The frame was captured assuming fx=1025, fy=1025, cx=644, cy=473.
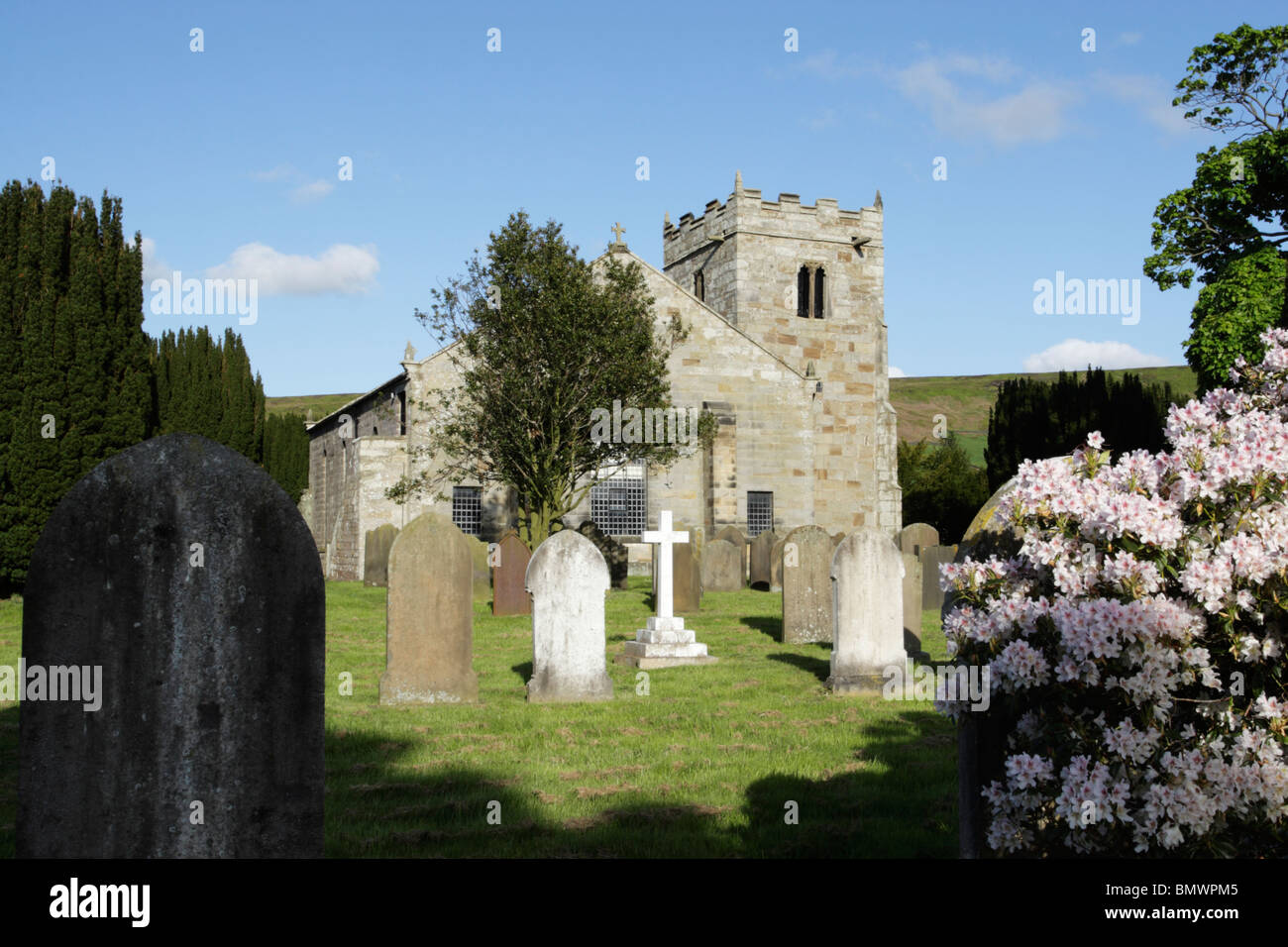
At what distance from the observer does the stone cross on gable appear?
1448cm

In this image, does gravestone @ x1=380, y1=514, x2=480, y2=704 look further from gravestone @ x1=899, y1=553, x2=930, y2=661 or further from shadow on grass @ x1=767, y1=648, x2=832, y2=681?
gravestone @ x1=899, y1=553, x2=930, y2=661

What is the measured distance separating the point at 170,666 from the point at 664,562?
11.5 meters

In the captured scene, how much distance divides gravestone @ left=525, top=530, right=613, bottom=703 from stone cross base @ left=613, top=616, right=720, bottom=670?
3.07 meters

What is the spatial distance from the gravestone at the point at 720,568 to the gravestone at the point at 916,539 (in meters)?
5.50

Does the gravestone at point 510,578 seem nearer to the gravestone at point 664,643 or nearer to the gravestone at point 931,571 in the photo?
the gravestone at point 664,643

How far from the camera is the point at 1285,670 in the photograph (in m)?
3.89

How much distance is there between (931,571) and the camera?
20.1 meters

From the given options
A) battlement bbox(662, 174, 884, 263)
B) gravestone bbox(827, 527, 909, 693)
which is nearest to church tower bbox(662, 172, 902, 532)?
battlement bbox(662, 174, 884, 263)

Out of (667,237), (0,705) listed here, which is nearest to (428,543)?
(0,705)

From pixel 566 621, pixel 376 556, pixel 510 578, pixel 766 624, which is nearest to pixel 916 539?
pixel 766 624

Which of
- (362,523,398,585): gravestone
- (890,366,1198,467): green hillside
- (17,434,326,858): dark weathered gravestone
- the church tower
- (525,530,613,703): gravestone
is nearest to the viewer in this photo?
(17,434,326,858): dark weathered gravestone

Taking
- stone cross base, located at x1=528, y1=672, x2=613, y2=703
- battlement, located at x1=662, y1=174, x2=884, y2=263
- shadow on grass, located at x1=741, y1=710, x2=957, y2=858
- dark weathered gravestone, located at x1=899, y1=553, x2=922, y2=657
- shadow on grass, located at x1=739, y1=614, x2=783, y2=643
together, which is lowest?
shadow on grass, located at x1=739, y1=614, x2=783, y2=643

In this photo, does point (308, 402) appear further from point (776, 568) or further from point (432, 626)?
point (432, 626)
